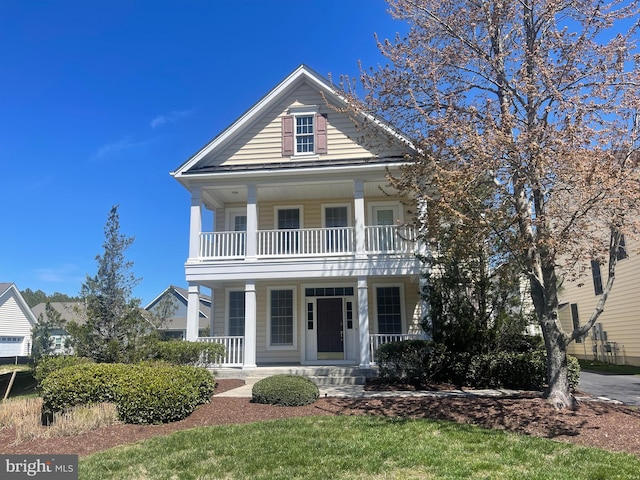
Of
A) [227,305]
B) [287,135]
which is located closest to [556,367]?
[287,135]

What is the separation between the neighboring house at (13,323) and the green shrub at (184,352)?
28.2 meters

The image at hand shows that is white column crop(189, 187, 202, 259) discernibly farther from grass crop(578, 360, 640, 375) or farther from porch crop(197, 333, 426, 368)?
grass crop(578, 360, 640, 375)

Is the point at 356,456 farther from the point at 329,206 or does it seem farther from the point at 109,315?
the point at 329,206

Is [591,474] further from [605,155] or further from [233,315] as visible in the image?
[233,315]

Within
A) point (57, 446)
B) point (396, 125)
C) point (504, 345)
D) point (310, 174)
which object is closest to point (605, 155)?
point (396, 125)

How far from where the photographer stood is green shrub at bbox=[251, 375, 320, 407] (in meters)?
8.98

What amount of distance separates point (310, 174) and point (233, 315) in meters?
5.81

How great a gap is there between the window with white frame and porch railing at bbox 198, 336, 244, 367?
173 cm

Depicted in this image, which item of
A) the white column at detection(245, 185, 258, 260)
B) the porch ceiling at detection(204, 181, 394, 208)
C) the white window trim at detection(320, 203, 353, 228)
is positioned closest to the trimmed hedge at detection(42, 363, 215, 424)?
the white column at detection(245, 185, 258, 260)

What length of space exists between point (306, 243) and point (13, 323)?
3161 cm

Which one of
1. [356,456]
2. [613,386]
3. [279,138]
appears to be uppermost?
[279,138]

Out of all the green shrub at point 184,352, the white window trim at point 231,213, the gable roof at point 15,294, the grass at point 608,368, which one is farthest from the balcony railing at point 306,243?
the gable roof at point 15,294

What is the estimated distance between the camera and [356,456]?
229 inches

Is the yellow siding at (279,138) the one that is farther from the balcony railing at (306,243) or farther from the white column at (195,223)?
the balcony railing at (306,243)
